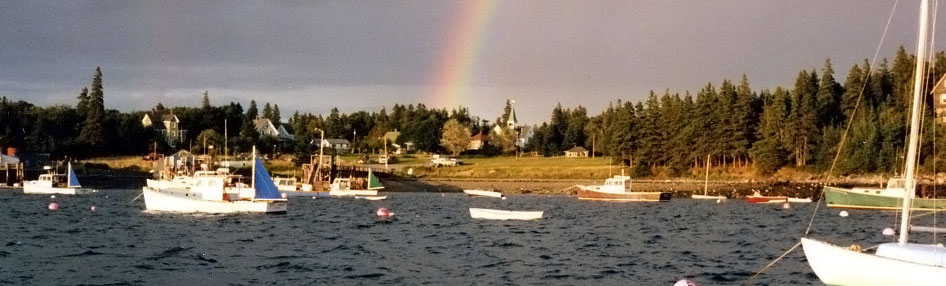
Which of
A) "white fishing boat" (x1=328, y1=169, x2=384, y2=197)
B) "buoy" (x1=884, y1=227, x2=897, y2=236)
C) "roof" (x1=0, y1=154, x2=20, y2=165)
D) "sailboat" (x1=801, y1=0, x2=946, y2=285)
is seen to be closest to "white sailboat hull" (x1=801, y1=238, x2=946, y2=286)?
"sailboat" (x1=801, y1=0, x2=946, y2=285)

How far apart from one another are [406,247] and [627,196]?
64639 millimetres

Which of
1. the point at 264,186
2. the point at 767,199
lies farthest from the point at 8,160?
the point at 767,199

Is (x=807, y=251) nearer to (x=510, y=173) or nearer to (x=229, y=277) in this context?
(x=229, y=277)

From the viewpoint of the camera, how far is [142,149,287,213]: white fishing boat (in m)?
75.1

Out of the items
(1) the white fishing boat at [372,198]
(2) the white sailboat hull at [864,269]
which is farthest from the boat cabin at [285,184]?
(2) the white sailboat hull at [864,269]

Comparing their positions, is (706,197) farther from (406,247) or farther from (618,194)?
(406,247)

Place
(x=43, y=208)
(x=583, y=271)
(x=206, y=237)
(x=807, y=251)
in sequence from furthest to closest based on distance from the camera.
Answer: (x=43, y=208), (x=206, y=237), (x=583, y=271), (x=807, y=251)

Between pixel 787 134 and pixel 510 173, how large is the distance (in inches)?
1726

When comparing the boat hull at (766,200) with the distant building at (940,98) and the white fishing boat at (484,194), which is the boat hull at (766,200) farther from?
the distant building at (940,98)

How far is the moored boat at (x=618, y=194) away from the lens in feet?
374

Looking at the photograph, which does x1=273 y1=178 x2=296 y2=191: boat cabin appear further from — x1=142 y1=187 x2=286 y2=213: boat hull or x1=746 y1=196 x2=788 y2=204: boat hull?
x1=746 y1=196 x2=788 y2=204: boat hull

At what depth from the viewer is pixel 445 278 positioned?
3959 centimetres

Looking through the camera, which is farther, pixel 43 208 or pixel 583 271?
pixel 43 208

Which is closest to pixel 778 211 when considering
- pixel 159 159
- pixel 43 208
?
pixel 43 208
